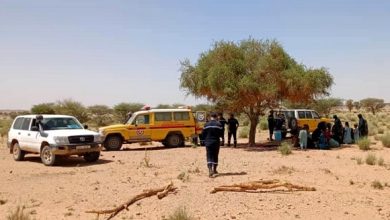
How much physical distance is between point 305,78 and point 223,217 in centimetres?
1460

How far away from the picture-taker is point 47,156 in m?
18.1

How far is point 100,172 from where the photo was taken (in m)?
15.9

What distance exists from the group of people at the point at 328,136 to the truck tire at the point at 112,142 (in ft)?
Answer: 29.0

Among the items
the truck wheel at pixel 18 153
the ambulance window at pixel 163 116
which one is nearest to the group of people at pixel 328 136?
the ambulance window at pixel 163 116

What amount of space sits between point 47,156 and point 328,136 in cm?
1337

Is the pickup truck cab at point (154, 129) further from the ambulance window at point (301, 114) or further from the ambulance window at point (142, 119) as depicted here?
the ambulance window at point (301, 114)

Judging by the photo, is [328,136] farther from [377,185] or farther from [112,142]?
[377,185]

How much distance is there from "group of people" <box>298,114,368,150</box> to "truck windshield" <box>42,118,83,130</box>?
1058 centimetres

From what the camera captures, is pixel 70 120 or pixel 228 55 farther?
pixel 228 55

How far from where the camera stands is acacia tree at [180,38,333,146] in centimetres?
2292

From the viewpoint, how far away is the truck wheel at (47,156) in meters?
17.7

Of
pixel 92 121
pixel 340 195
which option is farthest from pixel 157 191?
pixel 92 121

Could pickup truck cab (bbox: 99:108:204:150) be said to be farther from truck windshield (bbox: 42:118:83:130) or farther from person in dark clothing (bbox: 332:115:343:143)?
person in dark clothing (bbox: 332:115:343:143)

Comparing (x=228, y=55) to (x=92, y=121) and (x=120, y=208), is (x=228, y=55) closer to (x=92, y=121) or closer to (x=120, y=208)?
(x=120, y=208)
